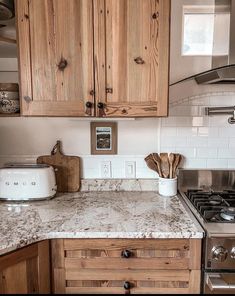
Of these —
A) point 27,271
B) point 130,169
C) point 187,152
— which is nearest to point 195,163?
point 187,152

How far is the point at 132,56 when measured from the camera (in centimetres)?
134

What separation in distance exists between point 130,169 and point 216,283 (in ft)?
2.71

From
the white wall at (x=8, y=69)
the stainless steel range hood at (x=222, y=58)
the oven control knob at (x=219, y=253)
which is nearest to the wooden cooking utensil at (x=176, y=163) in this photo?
the stainless steel range hood at (x=222, y=58)

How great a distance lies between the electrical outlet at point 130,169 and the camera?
1.77m

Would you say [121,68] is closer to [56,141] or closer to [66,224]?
[56,141]

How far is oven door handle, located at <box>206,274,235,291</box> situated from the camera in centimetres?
115

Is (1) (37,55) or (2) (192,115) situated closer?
(1) (37,55)

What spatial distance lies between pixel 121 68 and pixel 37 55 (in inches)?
16.5

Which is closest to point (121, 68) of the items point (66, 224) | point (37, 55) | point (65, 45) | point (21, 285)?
point (65, 45)

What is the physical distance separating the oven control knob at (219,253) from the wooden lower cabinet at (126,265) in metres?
0.07

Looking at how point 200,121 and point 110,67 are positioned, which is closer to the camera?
point 110,67

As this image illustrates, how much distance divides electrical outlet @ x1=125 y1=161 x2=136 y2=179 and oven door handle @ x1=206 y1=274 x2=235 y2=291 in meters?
0.77

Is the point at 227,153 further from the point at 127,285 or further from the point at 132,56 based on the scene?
the point at 127,285

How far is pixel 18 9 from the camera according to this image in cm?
133
